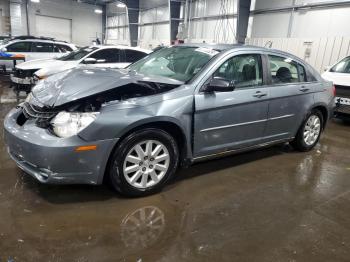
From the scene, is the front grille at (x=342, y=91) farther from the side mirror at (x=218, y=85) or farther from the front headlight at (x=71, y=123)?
the front headlight at (x=71, y=123)

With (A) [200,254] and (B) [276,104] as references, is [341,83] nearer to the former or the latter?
(B) [276,104]

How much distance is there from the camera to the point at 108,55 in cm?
841

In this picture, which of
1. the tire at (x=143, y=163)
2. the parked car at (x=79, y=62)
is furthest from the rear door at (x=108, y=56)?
the tire at (x=143, y=163)

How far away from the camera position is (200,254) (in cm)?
231

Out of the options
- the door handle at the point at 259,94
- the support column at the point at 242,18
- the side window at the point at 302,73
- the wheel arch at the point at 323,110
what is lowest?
the wheel arch at the point at 323,110

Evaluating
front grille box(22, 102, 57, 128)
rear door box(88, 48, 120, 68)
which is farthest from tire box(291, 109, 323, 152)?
rear door box(88, 48, 120, 68)

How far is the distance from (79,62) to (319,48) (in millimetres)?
7499

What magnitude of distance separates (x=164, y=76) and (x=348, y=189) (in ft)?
8.13

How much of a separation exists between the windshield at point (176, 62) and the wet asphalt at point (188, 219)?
1177 mm

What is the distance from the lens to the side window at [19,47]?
1113 cm

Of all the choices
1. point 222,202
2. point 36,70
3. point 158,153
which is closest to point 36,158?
point 158,153

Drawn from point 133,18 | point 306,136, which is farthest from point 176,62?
point 133,18

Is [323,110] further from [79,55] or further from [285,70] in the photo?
[79,55]

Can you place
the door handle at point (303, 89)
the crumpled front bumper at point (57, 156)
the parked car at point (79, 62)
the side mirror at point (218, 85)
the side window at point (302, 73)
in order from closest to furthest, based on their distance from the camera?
the crumpled front bumper at point (57, 156)
the side mirror at point (218, 85)
the door handle at point (303, 89)
the side window at point (302, 73)
the parked car at point (79, 62)
